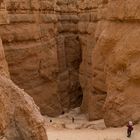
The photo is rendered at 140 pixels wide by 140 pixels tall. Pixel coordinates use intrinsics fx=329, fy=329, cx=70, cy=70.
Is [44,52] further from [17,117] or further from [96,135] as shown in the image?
[17,117]

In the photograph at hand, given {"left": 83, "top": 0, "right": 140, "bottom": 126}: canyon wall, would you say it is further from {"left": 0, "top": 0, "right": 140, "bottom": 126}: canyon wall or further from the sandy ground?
the sandy ground

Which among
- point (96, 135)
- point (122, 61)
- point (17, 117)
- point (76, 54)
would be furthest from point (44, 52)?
point (17, 117)

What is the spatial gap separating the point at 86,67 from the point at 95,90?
5758mm

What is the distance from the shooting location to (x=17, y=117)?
5.93 meters

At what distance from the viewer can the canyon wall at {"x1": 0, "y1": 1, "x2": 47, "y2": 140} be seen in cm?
560

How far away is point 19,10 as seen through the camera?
21375 millimetres

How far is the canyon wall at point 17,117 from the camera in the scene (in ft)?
18.4

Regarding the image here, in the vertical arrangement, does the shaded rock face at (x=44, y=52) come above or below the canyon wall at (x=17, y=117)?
below

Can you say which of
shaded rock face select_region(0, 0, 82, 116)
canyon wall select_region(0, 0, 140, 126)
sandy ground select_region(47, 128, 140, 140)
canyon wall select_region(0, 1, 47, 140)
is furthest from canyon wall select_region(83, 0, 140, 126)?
canyon wall select_region(0, 1, 47, 140)

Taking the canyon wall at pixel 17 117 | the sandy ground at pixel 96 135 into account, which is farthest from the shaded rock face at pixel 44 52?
the canyon wall at pixel 17 117

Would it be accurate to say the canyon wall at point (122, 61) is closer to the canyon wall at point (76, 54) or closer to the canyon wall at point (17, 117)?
the canyon wall at point (76, 54)

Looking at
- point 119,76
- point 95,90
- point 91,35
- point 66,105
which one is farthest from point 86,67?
point 119,76

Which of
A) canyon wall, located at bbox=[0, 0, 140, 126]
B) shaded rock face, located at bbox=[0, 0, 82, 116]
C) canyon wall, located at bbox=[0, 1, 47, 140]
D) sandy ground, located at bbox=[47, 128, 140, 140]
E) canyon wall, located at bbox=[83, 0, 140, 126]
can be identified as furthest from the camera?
shaded rock face, located at bbox=[0, 0, 82, 116]

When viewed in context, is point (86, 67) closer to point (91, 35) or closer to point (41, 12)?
point (91, 35)
